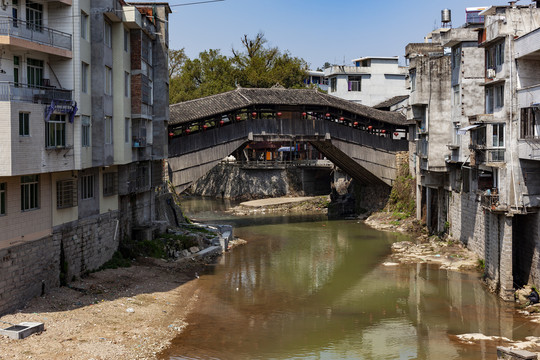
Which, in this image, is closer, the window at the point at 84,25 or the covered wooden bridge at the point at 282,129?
the window at the point at 84,25

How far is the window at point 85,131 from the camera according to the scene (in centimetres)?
1961

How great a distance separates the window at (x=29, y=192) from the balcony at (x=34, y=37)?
147 inches

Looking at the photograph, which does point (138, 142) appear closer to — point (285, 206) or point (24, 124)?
point (24, 124)

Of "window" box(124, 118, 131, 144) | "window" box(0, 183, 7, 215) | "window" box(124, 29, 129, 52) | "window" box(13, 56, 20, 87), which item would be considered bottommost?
"window" box(0, 183, 7, 215)

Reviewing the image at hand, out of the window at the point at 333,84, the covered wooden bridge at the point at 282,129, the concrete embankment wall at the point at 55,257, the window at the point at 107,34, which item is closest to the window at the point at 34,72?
the window at the point at 107,34

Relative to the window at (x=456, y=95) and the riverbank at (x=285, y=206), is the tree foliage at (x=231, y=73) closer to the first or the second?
the riverbank at (x=285, y=206)

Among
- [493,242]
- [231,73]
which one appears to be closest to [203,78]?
[231,73]

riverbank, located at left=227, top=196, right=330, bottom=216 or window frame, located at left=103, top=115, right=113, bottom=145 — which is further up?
window frame, located at left=103, top=115, right=113, bottom=145

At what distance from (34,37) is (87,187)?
567cm

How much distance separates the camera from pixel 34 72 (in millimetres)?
18000

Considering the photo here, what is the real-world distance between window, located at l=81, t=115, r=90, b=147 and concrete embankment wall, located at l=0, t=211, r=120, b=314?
2.69 meters

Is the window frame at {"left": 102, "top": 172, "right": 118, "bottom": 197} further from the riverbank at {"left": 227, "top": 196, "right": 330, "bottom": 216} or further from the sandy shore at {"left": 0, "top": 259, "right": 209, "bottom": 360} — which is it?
the riverbank at {"left": 227, "top": 196, "right": 330, "bottom": 216}

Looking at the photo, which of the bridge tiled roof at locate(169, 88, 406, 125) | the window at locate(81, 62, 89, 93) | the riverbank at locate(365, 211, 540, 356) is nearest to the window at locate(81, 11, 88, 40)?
the window at locate(81, 62, 89, 93)

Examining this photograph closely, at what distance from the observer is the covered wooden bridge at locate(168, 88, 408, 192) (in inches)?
1316
